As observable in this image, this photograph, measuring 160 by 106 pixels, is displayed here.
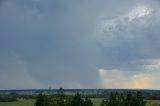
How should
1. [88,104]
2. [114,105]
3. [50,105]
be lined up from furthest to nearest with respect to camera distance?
[114,105]
[88,104]
[50,105]

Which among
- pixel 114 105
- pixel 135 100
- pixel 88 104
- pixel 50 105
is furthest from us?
pixel 114 105

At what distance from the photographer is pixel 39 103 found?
380 feet

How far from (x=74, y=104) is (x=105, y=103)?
16.3 metres

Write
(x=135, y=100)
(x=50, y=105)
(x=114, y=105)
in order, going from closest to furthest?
(x=50, y=105), (x=135, y=100), (x=114, y=105)

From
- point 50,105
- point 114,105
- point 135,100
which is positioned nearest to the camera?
point 50,105

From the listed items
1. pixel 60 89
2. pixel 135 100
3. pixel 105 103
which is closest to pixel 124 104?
pixel 135 100

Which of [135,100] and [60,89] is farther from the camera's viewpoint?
[60,89]

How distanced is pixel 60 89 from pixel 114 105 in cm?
2004

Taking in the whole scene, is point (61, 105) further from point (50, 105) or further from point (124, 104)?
point (124, 104)

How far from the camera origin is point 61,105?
103875 mm

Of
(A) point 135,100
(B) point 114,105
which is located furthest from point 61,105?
(B) point 114,105

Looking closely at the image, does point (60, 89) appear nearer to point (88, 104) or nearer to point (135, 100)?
point (88, 104)

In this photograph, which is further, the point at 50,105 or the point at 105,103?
the point at 105,103

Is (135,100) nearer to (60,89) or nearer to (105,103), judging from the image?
(105,103)
